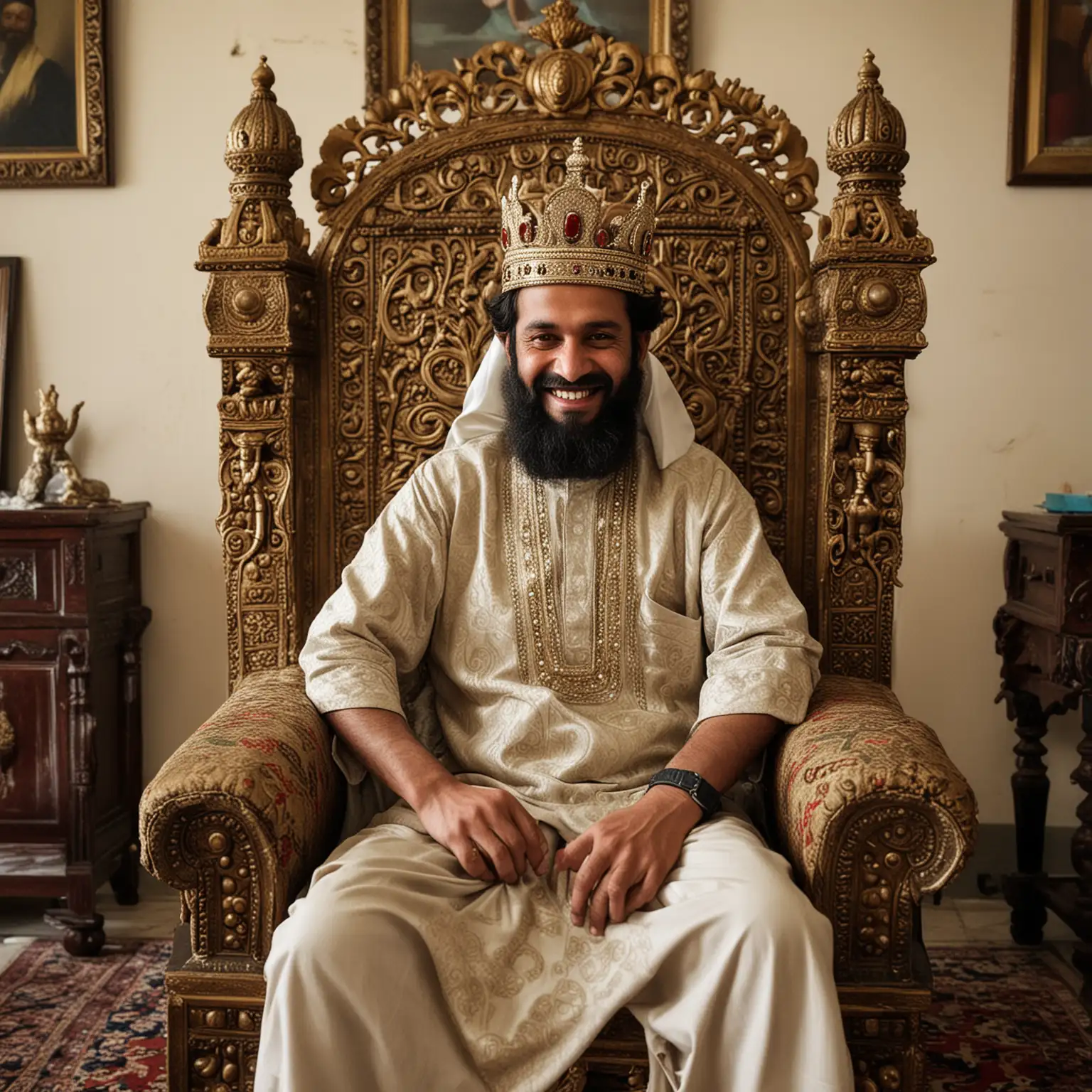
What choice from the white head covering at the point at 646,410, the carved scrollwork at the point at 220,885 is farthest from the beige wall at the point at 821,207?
the carved scrollwork at the point at 220,885

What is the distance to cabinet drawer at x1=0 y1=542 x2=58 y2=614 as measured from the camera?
3.13m

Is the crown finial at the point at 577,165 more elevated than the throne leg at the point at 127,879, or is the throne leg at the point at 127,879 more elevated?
the crown finial at the point at 577,165

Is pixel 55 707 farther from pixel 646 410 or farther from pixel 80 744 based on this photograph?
pixel 646 410

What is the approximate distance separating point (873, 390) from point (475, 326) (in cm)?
87

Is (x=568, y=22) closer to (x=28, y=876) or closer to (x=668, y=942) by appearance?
(x=668, y=942)

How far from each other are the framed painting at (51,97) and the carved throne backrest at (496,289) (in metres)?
1.29

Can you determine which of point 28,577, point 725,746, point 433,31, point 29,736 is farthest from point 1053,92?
point 29,736

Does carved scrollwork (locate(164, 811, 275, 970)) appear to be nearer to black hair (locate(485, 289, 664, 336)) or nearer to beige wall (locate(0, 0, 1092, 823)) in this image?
black hair (locate(485, 289, 664, 336))

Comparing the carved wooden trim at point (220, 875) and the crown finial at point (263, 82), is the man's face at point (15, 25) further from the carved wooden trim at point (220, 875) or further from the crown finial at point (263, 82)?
the carved wooden trim at point (220, 875)

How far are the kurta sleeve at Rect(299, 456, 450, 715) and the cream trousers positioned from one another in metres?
0.40

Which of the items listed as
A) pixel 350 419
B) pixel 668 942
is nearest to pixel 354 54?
pixel 350 419

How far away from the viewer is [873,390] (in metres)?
2.40

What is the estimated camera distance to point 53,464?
10.9 feet

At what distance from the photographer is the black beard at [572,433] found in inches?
89.1
